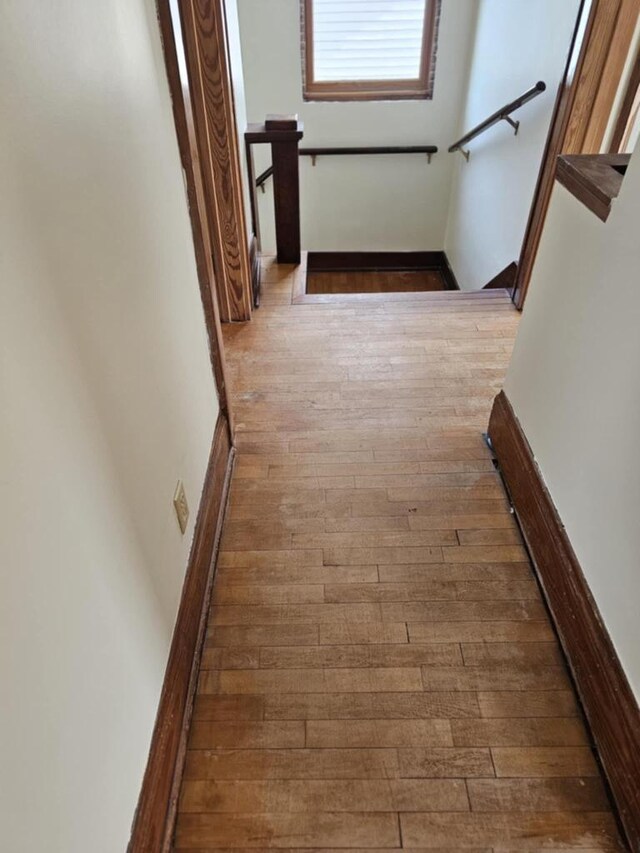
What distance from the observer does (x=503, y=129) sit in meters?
3.55

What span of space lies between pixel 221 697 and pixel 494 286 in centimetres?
298

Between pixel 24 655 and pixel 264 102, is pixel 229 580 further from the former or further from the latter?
pixel 264 102

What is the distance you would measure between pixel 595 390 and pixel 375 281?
4053mm

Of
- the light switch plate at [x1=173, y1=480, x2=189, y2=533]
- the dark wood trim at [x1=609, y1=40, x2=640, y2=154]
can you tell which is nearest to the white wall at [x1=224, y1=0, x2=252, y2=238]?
the dark wood trim at [x1=609, y1=40, x2=640, y2=154]

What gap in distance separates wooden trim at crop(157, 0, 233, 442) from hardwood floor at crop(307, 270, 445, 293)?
316 centimetres

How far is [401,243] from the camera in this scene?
5.29 metres

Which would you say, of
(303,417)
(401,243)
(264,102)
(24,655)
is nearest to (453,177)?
(401,243)

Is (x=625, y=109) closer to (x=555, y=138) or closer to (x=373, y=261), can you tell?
(x=555, y=138)

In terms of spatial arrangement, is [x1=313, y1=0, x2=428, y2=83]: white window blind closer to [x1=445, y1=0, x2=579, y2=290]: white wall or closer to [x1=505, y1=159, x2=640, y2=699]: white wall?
[x1=445, y1=0, x2=579, y2=290]: white wall

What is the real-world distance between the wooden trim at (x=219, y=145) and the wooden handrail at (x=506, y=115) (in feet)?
5.31

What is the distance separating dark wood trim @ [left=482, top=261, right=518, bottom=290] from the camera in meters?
3.19

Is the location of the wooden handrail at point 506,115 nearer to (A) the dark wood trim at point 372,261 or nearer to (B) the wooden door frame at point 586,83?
(B) the wooden door frame at point 586,83

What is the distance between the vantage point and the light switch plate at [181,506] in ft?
4.46

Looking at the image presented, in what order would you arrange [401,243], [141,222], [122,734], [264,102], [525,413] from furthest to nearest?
[401,243] < [264,102] < [525,413] < [141,222] < [122,734]
